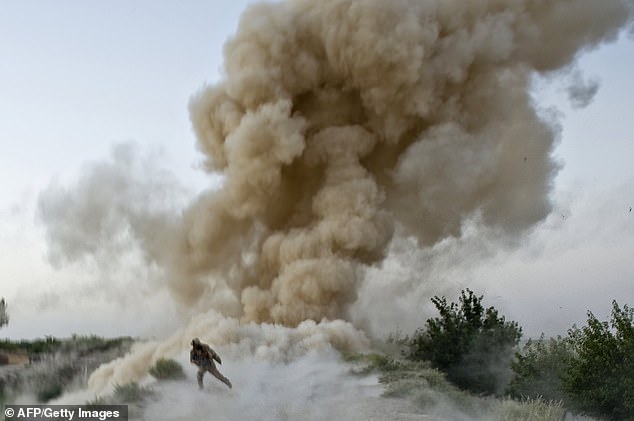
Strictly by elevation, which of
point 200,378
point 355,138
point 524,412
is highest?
point 355,138

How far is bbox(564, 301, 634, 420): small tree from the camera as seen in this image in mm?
19031

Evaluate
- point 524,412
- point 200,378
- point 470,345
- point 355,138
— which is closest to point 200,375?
point 200,378

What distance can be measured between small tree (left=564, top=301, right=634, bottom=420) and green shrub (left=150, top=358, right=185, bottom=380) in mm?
10527

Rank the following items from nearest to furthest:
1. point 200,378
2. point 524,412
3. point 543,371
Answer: point 524,412 → point 200,378 → point 543,371

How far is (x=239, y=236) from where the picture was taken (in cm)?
2931

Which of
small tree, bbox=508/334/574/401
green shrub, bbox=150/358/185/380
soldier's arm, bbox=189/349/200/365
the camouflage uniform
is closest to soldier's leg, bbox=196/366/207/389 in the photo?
the camouflage uniform

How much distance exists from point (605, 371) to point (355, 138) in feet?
41.6

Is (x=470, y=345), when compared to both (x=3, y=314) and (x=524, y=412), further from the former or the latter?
(x=3, y=314)

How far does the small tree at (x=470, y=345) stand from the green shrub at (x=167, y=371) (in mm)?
9101

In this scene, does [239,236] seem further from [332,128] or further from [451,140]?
[451,140]

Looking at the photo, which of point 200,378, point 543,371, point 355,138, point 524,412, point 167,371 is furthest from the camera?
point 355,138

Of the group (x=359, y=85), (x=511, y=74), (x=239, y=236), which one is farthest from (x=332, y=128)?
(x=511, y=74)

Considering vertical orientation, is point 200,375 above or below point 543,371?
above

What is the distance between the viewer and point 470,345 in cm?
2389
